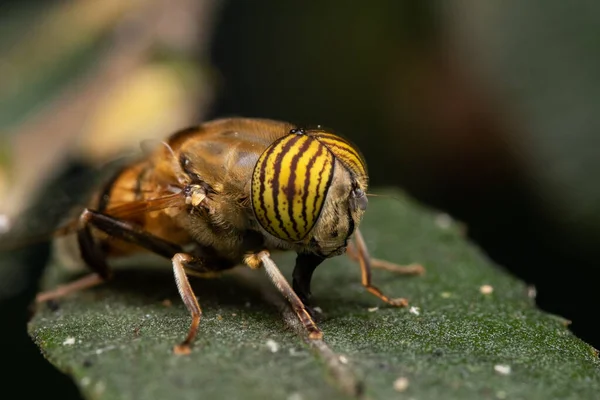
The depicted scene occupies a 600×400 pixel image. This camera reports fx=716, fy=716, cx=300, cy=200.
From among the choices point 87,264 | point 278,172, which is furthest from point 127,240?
point 278,172

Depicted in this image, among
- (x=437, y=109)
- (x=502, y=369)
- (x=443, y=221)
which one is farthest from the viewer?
(x=437, y=109)

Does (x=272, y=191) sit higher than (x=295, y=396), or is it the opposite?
(x=272, y=191)

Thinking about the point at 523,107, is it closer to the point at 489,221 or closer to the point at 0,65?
the point at 489,221

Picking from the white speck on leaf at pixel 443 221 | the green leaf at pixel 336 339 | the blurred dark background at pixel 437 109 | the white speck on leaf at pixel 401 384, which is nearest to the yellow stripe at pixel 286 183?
the green leaf at pixel 336 339

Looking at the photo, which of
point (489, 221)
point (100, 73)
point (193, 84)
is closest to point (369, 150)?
point (489, 221)

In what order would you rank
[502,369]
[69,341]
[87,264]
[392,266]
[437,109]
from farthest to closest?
1. [437,109]
2. [392,266]
3. [87,264]
4. [69,341]
5. [502,369]

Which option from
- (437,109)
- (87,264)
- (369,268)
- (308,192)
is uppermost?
(308,192)

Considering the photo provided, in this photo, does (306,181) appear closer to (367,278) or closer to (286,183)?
(286,183)
